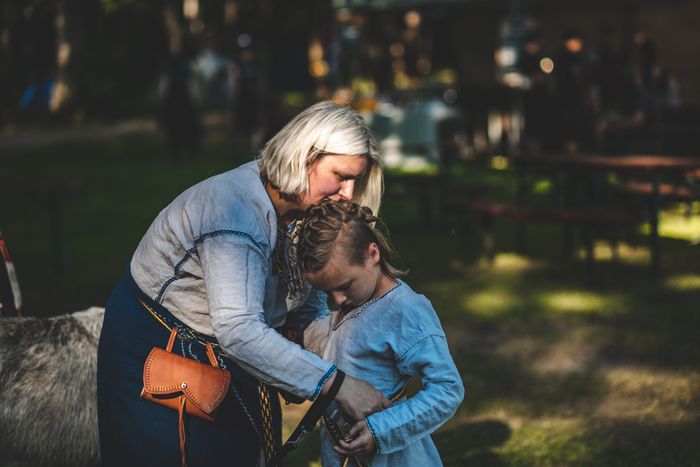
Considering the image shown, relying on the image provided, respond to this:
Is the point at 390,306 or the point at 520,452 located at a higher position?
the point at 390,306

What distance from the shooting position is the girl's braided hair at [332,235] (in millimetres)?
2596

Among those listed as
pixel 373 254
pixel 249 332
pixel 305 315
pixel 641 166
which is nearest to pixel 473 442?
pixel 305 315

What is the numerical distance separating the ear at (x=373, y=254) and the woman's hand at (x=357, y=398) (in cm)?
37

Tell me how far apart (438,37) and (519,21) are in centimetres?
1600

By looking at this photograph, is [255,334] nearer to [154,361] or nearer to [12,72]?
[154,361]

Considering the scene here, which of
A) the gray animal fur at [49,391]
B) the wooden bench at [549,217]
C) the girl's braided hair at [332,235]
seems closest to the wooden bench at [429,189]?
the wooden bench at [549,217]

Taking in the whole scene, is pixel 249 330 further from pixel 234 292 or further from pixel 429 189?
pixel 429 189

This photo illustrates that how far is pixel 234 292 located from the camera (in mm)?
2393

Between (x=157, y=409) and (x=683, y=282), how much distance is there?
19.0 feet

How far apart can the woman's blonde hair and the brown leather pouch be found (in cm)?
56

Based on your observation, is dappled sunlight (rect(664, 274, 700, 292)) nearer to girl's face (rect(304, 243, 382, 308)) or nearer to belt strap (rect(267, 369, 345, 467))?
girl's face (rect(304, 243, 382, 308))

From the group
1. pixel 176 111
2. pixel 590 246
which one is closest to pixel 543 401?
pixel 590 246

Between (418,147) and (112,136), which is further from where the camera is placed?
(112,136)

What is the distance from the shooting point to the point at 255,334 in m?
2.37
